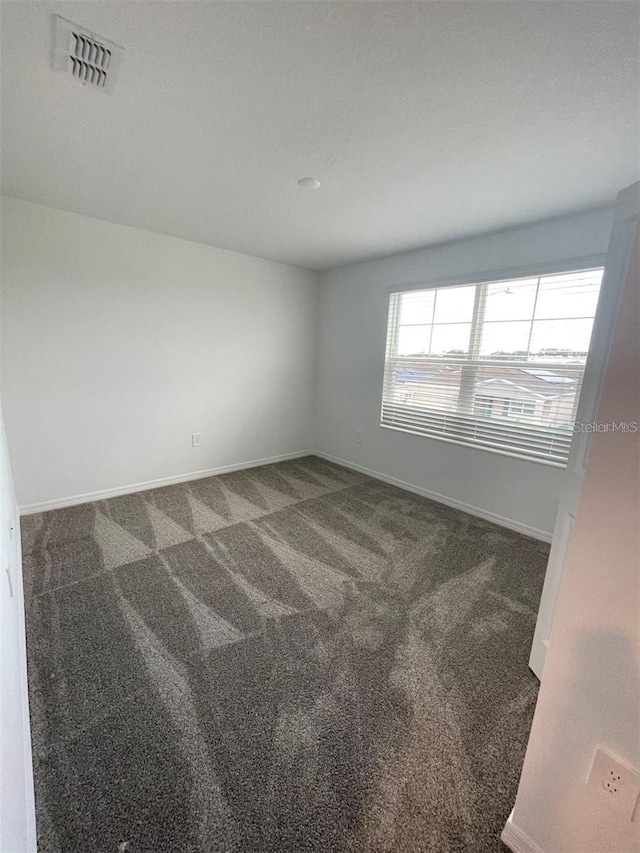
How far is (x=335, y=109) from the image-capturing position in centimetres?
135

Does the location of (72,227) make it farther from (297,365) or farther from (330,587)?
(330,587)

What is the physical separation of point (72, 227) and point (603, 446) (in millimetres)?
3459

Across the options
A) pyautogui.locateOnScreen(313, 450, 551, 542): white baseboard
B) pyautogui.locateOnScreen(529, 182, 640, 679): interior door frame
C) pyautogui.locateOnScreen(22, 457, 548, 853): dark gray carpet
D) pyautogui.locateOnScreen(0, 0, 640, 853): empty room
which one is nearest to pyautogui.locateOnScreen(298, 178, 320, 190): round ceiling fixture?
pyautogui.locateOnScreen(0, 0, 640, 853): empty room

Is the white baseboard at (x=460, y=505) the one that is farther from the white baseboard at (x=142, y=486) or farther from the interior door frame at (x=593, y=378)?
the interior door frame at (x=593, y=378)

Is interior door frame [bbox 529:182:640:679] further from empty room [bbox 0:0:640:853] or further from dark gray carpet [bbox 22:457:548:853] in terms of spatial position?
dark gray carpet [bbox 22:457:548:853]

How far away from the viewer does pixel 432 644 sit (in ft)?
5.26

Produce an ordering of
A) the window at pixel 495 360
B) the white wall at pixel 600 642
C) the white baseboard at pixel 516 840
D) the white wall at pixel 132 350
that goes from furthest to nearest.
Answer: the white wall at pixel 132 350
the window at pixel 495 360
the white baseboard at pixel 516 840
the white wall at pixel 600 642

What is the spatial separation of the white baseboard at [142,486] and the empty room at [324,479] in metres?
0.02

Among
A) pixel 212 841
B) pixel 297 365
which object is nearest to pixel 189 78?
pixel 212 841

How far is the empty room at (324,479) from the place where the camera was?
0.93 meters

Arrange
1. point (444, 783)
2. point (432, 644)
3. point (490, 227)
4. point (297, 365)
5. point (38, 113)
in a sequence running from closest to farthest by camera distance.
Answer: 1. point (444, 783)
2. point (38, 113)
3. point (432, 644)
4. point (490, 227)
5. point (297, 365)

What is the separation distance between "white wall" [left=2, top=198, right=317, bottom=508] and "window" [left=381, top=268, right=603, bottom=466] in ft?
4.93

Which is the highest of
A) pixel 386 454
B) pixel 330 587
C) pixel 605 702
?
pixel 605 702

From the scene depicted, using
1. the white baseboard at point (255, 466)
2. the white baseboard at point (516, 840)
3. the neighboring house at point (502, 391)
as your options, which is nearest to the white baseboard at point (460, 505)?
the white baseboard at point (255, 466)
